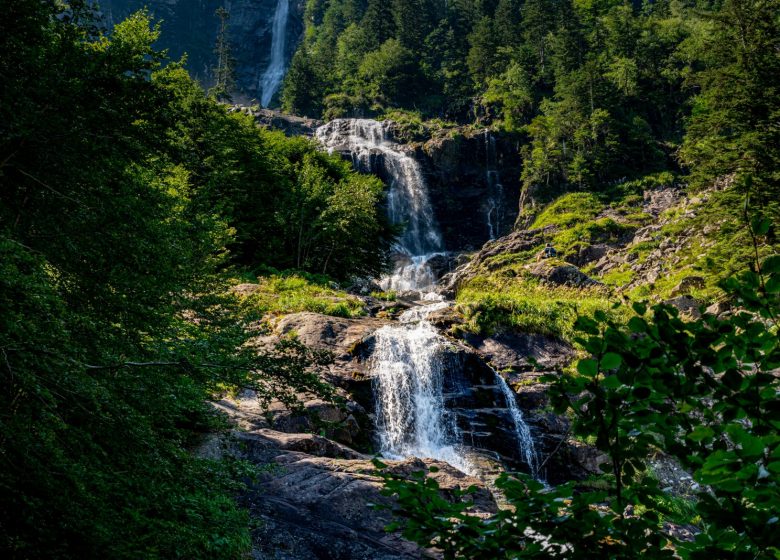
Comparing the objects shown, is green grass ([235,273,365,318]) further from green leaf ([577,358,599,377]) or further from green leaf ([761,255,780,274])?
green leaf ([761,255,780,274])

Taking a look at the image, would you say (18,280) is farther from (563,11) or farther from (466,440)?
(563,11)

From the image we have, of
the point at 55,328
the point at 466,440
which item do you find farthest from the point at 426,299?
the point at 55,328

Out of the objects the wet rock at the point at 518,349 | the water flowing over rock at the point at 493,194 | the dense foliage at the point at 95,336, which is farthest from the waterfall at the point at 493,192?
the dense foliage at the point at 95,336

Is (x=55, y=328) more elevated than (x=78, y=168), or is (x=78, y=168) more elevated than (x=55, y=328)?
(x=78, y=168)

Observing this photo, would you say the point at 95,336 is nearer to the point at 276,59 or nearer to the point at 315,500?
the point at 315,500

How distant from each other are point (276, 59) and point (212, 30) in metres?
18.8

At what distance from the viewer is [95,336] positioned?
4.60m

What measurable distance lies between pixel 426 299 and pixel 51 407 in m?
21.9

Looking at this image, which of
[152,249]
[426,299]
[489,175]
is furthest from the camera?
[489,175]

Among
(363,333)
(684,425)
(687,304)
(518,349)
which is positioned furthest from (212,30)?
(684,425)

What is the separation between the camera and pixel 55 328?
3.74 metres

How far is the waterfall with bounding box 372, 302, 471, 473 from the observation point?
12.6m

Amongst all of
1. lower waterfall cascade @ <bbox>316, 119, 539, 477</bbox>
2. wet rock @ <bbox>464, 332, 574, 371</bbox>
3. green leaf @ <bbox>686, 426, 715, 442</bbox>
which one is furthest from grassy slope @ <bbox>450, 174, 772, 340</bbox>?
green leaf @ <bbox>686, 426, 715, 442</bbox>

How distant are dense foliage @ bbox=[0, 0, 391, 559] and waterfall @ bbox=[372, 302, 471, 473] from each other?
597cm
